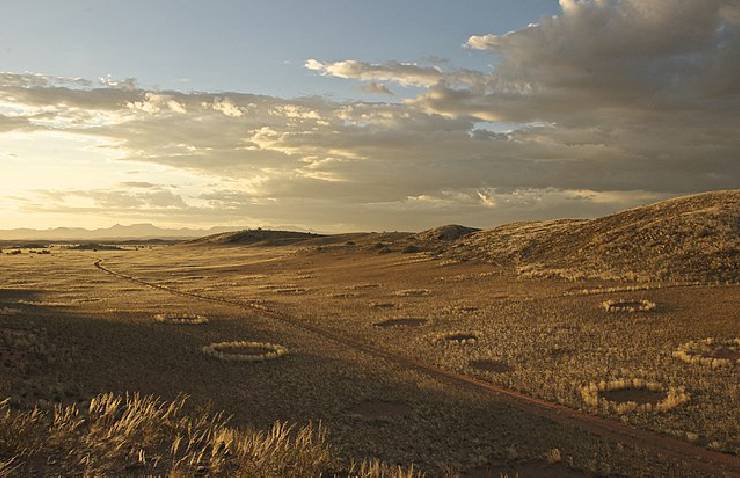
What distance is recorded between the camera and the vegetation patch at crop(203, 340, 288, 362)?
2276 centimetres

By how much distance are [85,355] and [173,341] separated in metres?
4.95

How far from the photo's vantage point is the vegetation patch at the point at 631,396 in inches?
690

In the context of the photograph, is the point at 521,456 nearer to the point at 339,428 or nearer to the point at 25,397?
the point at 339,428

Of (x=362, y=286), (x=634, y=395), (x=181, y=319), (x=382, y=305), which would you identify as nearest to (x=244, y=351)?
(x=181, y=319)

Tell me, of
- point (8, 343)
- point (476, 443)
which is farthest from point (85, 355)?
point (476, 443)

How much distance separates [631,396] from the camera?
19.2 meters

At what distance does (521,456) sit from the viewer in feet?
45.5

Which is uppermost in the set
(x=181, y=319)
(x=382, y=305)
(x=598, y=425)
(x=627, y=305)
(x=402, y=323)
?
(x=627, y=305)

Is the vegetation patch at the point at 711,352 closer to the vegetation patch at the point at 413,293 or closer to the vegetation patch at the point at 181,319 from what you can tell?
the vegetation patch at the point at 413,293

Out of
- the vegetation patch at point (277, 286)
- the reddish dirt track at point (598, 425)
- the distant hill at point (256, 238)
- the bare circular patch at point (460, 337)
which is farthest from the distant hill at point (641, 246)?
the distant hill at point (256, 238)

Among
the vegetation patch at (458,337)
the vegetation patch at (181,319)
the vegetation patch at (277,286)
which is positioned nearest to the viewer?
the vegetation patch at (458,337)

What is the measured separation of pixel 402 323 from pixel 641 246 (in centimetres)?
3540

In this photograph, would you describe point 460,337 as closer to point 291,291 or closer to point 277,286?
point 291,291

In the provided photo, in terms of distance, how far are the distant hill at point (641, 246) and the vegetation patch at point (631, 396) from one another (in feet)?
99.9
